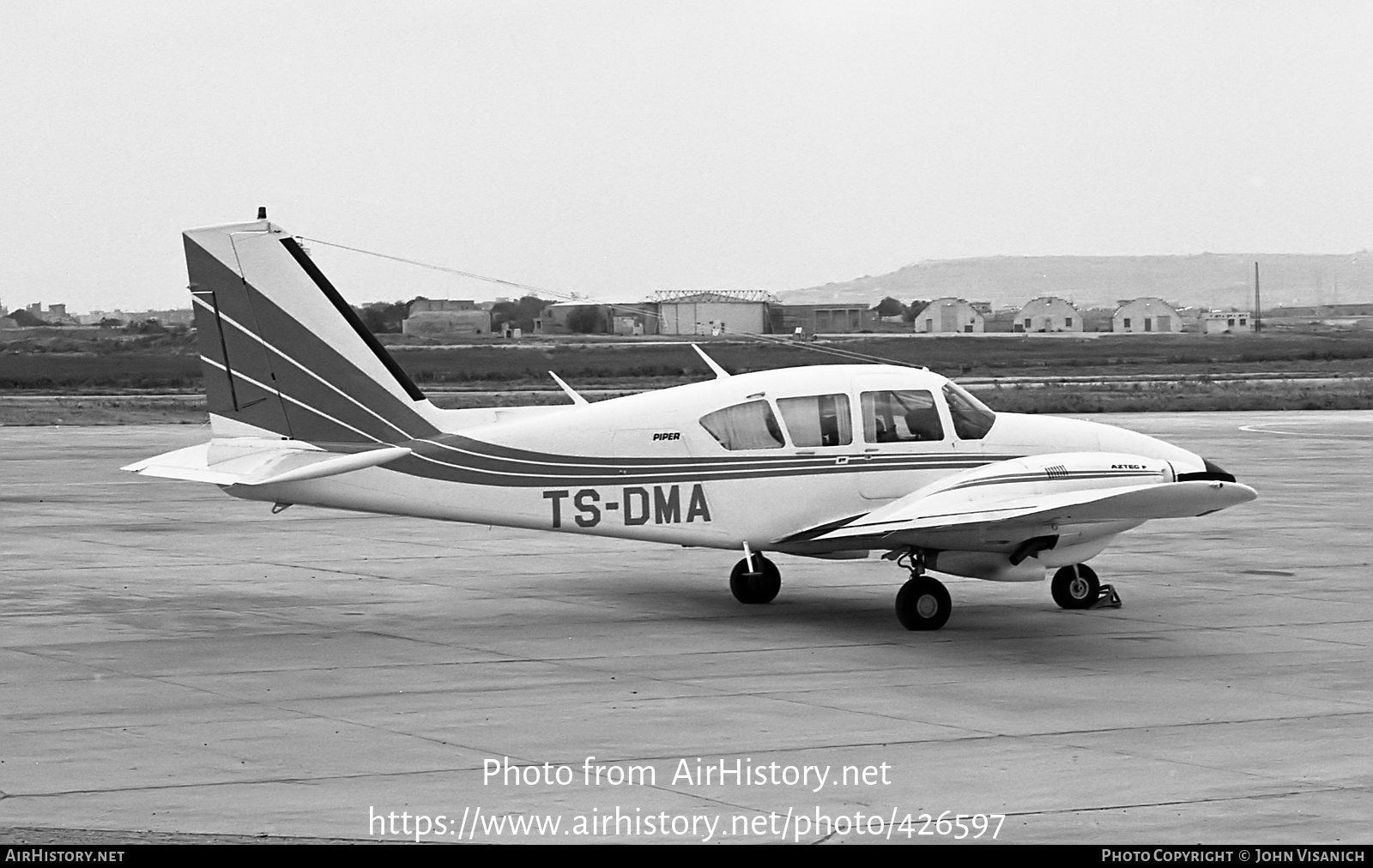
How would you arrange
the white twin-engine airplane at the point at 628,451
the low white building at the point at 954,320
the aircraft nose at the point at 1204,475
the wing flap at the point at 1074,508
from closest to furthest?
the wing flap at the point at 1074,508
the aircraft nose at the point at 1204,475
the white twin-engine airplane at the point at 628,451
the low white building at the point at 954,320

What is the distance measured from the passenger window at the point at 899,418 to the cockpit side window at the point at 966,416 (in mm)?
175

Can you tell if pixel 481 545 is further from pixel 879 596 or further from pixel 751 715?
pixel 751 715

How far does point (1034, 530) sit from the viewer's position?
1488cm

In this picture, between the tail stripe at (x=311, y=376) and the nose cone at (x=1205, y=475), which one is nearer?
the nose cone at (x=1205, y=475)

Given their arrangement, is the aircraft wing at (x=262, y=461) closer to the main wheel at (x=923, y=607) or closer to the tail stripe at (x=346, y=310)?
the tail stripe at (x=346, y=310)

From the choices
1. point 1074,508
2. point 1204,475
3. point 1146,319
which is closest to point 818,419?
point 1074,508

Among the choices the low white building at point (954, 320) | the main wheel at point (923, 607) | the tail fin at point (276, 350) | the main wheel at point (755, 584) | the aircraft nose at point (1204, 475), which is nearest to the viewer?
the main wheel at point (923, 607)

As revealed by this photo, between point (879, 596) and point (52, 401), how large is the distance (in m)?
49.6

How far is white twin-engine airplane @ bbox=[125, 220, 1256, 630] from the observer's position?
1524 cm

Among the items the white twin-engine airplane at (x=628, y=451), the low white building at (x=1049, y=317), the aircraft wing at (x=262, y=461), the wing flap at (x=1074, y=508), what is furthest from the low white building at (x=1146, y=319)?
the aircraft wing at (x=262, y=461)

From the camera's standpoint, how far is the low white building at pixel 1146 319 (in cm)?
17975

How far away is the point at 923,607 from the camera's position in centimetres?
1489

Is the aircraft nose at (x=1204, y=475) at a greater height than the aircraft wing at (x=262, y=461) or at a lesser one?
lesser

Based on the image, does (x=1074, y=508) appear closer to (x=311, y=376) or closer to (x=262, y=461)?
(x=311, y=376)
